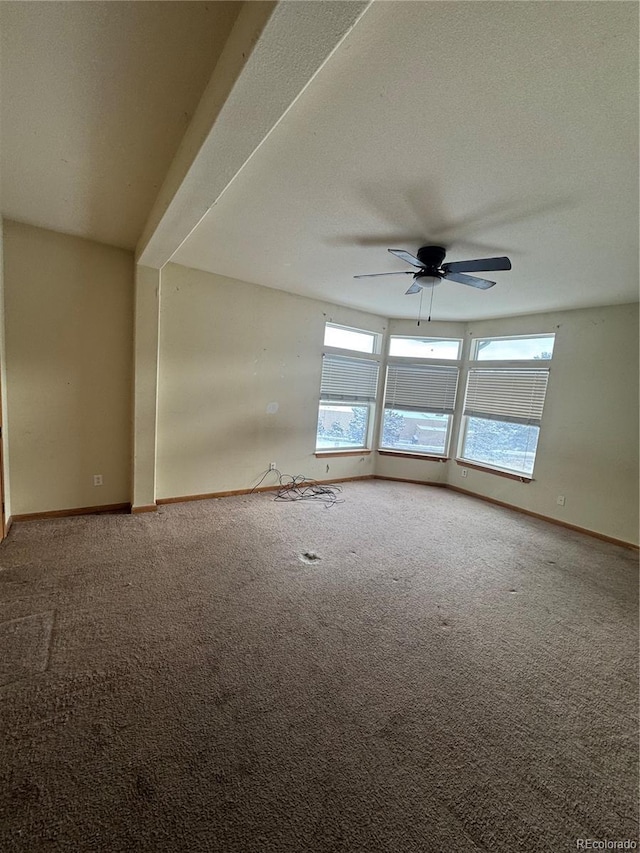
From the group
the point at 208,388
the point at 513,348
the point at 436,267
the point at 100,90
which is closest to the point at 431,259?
the point at 436,267

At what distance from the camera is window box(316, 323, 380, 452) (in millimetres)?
4641

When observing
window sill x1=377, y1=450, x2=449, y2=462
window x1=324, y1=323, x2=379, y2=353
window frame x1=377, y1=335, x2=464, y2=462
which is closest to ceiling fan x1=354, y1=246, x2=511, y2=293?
window x1=324, y1=323, x2=379, y2=353

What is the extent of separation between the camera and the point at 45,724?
4.26 ft

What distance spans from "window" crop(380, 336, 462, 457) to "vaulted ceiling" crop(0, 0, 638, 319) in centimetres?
248

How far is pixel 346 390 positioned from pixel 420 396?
48.1 inches

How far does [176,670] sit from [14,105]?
2.70m

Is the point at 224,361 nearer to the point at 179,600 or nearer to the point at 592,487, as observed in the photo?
the point at 179,600

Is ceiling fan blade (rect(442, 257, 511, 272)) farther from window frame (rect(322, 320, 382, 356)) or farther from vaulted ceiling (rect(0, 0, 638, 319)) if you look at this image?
window frame (rect(322, 320, 382, 356))

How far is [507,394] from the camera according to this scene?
14.5 ft

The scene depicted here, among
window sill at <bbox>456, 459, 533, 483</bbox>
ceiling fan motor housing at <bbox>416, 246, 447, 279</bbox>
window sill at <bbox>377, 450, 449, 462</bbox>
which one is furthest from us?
window sill at <bbox>377, 450, 449, 462</bbox>

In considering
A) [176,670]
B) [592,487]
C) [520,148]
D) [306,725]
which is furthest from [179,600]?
[592,487]

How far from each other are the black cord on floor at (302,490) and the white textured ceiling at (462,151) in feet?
8.76

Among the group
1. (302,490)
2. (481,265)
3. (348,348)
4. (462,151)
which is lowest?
(302,490)

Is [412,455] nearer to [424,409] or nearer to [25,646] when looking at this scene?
[424,409]
